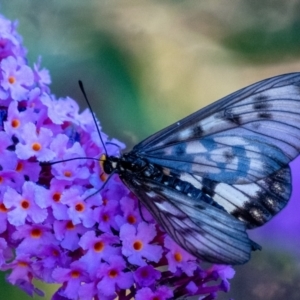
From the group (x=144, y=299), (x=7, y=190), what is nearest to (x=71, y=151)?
(x=7, y=190)

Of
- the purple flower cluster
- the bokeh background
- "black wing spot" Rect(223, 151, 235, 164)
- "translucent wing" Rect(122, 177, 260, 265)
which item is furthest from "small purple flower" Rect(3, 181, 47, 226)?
the bokeh background

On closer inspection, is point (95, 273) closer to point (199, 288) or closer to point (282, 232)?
point (199, 288)

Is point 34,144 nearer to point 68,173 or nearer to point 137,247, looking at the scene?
point 68,173

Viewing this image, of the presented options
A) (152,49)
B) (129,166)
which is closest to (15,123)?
(129,166)

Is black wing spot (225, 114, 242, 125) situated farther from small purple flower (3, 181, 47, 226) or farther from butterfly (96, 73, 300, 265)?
small purple flower (3, 181, 47, 226)

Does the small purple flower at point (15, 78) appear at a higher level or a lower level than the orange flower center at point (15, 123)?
higher

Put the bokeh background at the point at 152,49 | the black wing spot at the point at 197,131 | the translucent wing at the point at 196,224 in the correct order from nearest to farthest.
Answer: the translucent wing at the point at 196,224 < the black wing spot at the point at 197,131 < the bokeh background at the point at 152,49

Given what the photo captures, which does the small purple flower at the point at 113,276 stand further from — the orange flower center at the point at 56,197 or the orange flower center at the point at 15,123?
the orange flower center at the point at 15,123

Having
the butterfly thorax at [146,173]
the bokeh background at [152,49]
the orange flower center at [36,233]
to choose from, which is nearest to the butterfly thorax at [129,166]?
the butterfly thorax at [146,173]
